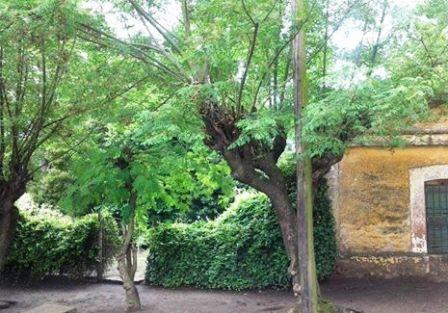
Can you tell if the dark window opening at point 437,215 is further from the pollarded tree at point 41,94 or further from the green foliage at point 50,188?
the green foliage at point 50,188

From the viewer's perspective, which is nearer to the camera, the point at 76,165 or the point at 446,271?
the point at 76,165

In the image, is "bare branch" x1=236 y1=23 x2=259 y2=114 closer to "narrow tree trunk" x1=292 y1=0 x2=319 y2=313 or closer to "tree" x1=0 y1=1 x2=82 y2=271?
"narrow tree trunk" x1=292 y1=0 x2=319 y2=313

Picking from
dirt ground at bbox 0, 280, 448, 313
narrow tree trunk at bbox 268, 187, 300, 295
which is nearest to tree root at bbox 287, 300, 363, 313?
narrow tree trunk at bbox 268, 187, 300, 295

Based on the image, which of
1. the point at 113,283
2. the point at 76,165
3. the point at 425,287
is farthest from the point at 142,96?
the point at 425,287

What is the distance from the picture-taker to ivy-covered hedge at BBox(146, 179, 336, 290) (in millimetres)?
10336

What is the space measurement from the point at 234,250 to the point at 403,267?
133 inches

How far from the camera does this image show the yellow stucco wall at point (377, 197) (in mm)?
10219

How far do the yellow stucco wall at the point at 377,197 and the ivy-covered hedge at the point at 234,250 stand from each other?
1.31ft

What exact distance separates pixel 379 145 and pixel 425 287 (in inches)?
111

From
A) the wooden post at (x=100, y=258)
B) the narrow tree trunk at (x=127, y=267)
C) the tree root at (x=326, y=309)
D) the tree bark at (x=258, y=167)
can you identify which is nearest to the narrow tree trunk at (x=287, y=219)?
the tree bark at (x=258, y=167)

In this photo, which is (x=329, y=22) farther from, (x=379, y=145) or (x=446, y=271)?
(x=446, y=271)

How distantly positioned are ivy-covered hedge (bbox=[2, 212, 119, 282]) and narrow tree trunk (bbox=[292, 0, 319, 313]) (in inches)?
271

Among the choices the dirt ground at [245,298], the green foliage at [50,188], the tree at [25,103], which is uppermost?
the tree at [25,103]

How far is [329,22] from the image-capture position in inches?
281
